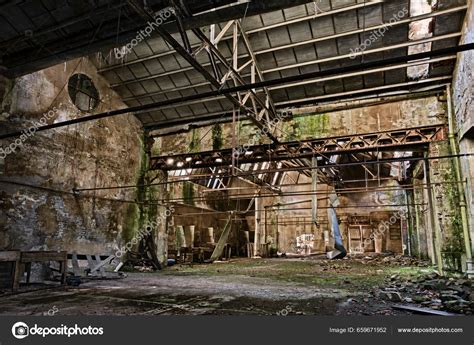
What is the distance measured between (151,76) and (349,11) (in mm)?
5716

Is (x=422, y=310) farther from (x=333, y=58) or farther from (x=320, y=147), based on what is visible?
(x=333, y=58)

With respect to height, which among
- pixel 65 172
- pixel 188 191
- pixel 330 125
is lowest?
pixel 65 172

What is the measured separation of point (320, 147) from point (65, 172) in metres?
7.30

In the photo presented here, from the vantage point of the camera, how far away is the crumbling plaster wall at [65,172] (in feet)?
23.6

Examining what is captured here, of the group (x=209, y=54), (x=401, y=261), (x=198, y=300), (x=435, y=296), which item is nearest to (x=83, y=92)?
(x=209, y=54)

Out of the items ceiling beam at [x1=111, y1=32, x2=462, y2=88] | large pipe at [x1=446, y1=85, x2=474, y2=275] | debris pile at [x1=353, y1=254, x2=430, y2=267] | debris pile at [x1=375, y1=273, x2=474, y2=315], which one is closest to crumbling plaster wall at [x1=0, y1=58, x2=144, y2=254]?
ceiling beam at [x1=111, y1=32, x2=462, y2=88]

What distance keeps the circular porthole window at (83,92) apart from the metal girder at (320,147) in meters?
3.07

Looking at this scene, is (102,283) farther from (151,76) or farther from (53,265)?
(151,76)

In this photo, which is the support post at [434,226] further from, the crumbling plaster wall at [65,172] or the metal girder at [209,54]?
the crumbling plaster wall at [65,172]

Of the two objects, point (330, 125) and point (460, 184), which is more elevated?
point (330, 125)

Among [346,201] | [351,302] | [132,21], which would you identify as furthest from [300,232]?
[132,21]

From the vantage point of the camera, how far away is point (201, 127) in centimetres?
1122

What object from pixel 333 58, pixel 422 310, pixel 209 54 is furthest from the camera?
pixel 333 58

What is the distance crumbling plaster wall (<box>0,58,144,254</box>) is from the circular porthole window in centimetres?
15
